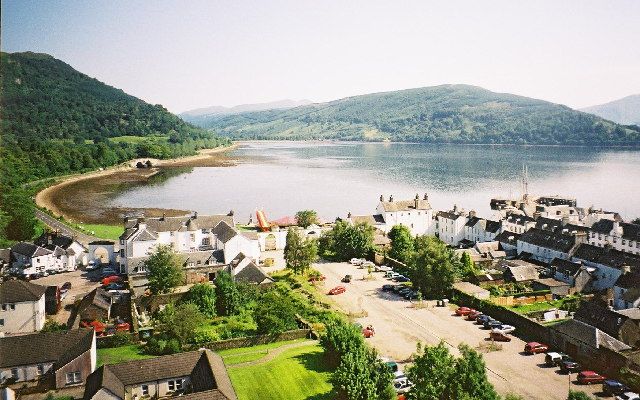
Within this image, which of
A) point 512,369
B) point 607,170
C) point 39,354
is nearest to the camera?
point 39,354

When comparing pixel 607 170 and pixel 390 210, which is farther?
pixel 607 170

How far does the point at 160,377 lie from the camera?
25.5 m

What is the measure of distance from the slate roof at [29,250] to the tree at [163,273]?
14.0 m

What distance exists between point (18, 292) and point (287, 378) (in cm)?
2110

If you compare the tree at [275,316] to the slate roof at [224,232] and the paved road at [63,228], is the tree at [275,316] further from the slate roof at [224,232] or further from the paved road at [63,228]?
the paved road at [63,228]

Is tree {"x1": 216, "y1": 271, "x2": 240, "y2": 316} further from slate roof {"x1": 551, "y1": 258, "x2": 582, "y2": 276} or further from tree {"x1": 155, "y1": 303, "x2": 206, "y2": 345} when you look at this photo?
A: slate roof {"x1": 551, "y1": 258, "x2": 582, "y2": 276}

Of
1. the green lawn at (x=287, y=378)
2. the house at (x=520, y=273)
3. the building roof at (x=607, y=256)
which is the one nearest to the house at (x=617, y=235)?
the building roof at (x=607, y=256)

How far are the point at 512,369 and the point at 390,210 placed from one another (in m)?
38.9

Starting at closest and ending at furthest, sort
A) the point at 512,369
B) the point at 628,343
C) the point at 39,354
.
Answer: the point at 39,354, the point at 512,369, the point at 628,343

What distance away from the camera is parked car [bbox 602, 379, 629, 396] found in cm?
2700

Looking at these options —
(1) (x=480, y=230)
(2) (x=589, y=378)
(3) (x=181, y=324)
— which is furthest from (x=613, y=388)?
(1) (x=480, y=230)

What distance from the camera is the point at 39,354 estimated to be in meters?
28.1

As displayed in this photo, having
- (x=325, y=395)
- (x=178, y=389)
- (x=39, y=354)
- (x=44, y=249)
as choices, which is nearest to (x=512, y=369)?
(x=325, y=395)

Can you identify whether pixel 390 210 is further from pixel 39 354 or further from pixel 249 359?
pixel 39 354
